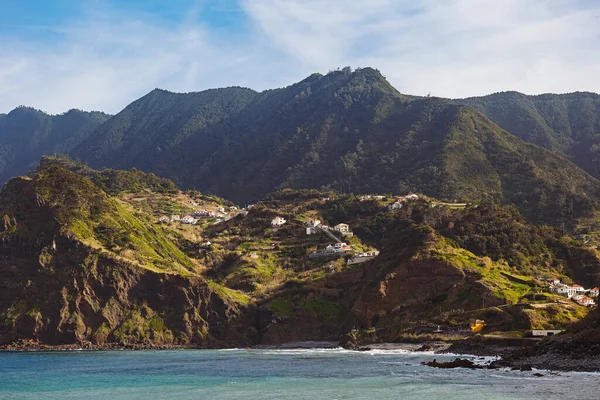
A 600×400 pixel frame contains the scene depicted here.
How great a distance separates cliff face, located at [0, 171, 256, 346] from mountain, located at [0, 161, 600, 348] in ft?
0.65

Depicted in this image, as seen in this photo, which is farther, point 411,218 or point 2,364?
point 411,218

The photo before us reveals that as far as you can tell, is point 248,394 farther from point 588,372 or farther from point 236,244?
point 236,244

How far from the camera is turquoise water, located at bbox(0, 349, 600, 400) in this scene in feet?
183

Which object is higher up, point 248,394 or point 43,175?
point 43,175

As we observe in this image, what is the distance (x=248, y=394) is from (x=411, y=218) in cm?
11200

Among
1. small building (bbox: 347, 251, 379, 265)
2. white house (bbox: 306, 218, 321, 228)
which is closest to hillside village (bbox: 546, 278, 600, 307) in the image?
small building (bbox: 347, 251, 379, 265)

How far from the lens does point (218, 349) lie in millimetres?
121250

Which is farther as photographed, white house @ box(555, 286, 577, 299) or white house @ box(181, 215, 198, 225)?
white house @ box(181, 215, 198, 225)

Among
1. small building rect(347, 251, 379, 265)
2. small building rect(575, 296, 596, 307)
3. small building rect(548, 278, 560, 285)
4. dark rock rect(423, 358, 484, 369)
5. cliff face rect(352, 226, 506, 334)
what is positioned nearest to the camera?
dark rock rect(423, 358, 484, 369)

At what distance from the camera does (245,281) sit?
5586 inches

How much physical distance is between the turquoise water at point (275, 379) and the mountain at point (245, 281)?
61.2 ft

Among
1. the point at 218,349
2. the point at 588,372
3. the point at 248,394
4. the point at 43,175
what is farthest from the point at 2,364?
the point at 588,372

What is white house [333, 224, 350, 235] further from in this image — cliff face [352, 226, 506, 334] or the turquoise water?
the turquoise water

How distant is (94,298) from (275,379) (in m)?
62.8
